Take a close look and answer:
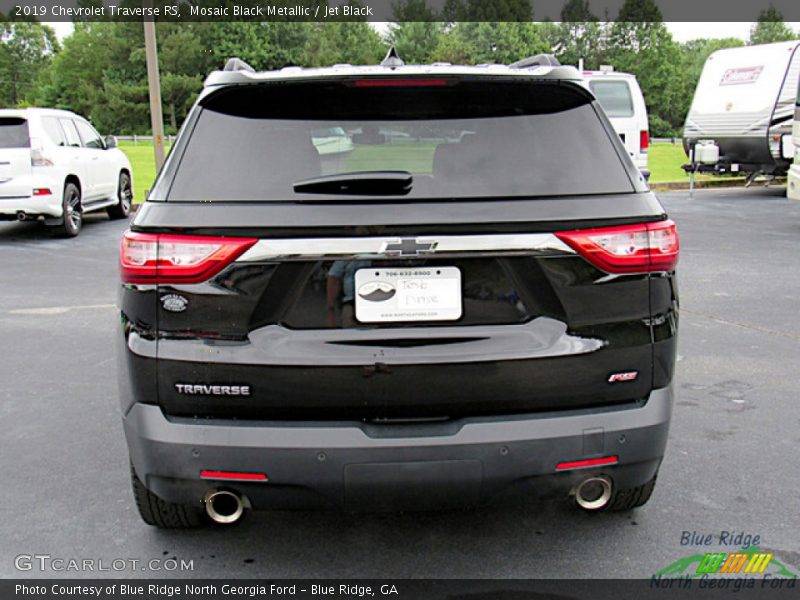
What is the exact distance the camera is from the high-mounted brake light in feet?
9.05

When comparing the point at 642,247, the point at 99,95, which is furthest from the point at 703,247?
the point at 99,95

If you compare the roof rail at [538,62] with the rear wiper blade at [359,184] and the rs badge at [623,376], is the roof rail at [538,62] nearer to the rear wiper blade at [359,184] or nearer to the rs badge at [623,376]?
the rear wiper blade at [359,184]

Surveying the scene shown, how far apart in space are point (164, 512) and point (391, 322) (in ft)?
4.34

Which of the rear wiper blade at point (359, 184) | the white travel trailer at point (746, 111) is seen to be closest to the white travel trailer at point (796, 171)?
the white travel trailer at point (746, 111)

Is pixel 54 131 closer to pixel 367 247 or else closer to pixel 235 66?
pixel 235 66

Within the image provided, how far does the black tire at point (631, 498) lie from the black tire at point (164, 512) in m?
1.63

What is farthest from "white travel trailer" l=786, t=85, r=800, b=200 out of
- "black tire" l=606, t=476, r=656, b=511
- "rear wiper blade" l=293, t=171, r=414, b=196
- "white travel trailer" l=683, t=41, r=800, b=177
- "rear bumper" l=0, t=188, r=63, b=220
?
"rear wiper blade" l=293, t=171, r=414, b=196

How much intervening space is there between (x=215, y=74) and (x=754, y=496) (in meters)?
2.80

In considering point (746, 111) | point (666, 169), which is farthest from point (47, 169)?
point (666, 169)

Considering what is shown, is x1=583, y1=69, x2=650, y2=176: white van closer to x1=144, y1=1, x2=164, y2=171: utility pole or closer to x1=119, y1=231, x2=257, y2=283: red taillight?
x1=144, y1=1, x2=164, y2=171: utility pole

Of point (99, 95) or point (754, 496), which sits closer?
point (754, 496)

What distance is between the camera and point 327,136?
2.77 metres

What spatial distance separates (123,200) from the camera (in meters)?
14.9

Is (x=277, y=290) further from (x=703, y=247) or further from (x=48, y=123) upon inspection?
(x=48, y=123)
